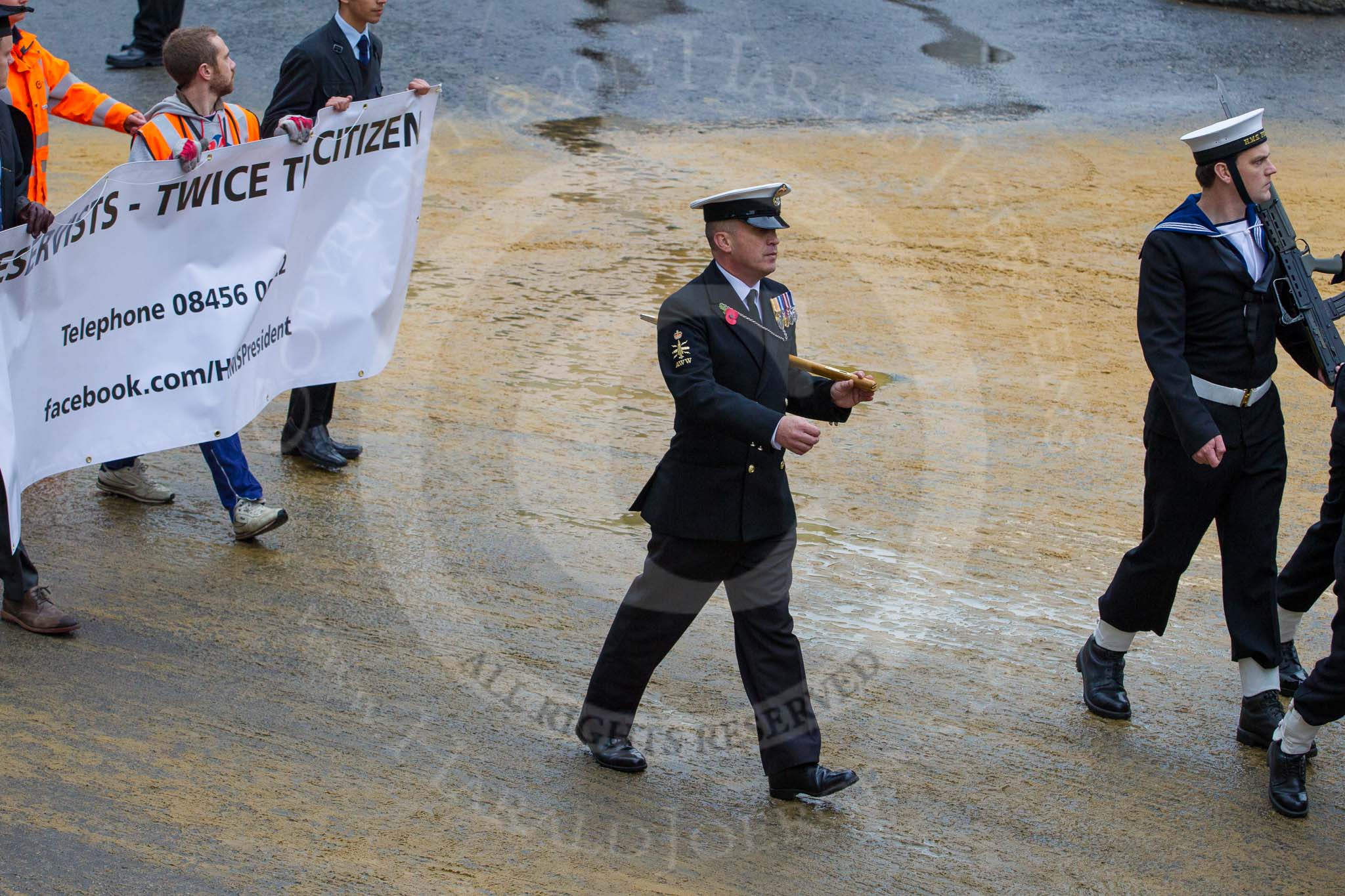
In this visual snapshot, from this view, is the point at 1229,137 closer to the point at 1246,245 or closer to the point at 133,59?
the point at 1246,245

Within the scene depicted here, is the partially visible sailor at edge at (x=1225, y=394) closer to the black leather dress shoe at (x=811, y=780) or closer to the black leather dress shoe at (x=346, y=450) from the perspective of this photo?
the black leather dress shoe at (x=811, y=780)

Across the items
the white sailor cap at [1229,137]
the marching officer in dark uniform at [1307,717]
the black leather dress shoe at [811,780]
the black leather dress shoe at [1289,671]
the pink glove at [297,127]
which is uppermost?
the white sailor cap at [1229,137]

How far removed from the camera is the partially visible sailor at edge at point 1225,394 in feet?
13.3

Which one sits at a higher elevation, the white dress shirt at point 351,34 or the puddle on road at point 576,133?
the white dress shirt at point 351,34

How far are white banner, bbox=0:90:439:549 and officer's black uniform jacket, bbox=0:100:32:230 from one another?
0.46ft

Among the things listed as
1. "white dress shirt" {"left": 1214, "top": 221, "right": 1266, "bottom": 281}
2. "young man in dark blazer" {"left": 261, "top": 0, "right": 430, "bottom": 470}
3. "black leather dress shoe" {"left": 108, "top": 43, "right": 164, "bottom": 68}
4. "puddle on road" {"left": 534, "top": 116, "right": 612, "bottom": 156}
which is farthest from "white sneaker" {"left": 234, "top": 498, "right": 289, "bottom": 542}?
"black leather dress shoe" {"left": 108, "top": 43, "right": 164, "bottom": 68}

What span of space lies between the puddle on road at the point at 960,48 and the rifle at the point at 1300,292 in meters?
11.9

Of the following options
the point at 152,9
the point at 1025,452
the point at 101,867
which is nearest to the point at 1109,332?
the point at 1025,452

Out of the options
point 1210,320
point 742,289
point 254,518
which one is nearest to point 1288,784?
point 1210,320

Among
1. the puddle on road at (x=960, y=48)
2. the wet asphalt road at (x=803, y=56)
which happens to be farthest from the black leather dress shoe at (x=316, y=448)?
the puddle on road at (x=960, y=48)

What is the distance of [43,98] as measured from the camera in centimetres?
517

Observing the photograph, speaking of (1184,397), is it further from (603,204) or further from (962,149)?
(962,149)

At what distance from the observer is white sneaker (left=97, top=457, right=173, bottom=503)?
5.69 m

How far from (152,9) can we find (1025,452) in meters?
11.5
